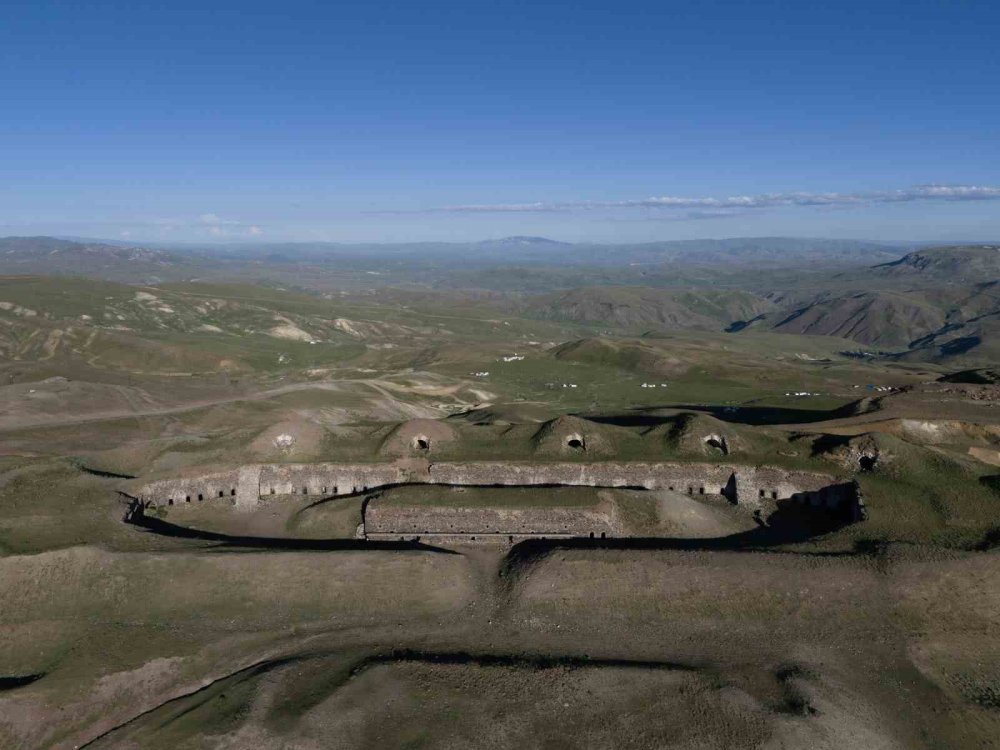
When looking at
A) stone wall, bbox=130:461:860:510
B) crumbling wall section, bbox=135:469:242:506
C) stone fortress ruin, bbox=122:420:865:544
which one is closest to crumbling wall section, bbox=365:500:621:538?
stone fortress ruin, bbox=122:420:865:544

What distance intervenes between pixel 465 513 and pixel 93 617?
2246cm

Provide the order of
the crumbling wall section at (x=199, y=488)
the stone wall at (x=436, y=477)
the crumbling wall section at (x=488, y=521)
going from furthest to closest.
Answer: the stone wall at (x=436, y=477) → the crumbling wall section at (x=199, y=488) → the crumbling wall section at (x=488, y=521)

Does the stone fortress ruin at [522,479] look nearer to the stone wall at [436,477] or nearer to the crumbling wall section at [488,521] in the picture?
the stone wall at [436,477]

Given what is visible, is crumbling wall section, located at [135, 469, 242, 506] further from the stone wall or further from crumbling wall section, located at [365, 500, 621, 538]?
crumbling wall section, located at [365, 500, 621, 538]

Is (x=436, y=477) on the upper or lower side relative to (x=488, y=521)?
upper

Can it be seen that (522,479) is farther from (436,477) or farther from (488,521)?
(488,521)

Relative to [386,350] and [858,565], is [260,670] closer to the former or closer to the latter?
[858,565]

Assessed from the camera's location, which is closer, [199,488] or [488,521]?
[488,521]

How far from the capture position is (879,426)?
6297 cm

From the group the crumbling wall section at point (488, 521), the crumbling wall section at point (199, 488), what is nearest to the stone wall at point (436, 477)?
the crumbling wall section at point (199, 488)

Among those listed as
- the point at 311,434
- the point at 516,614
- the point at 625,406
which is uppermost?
the point at 311,434

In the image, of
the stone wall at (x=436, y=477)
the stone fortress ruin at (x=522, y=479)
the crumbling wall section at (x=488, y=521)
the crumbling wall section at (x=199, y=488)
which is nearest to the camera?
the crumbling wall section at (x=488, y=521)

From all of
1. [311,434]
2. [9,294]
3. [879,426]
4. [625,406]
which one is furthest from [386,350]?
[879,426]

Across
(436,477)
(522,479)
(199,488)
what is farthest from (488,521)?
(199,488)
